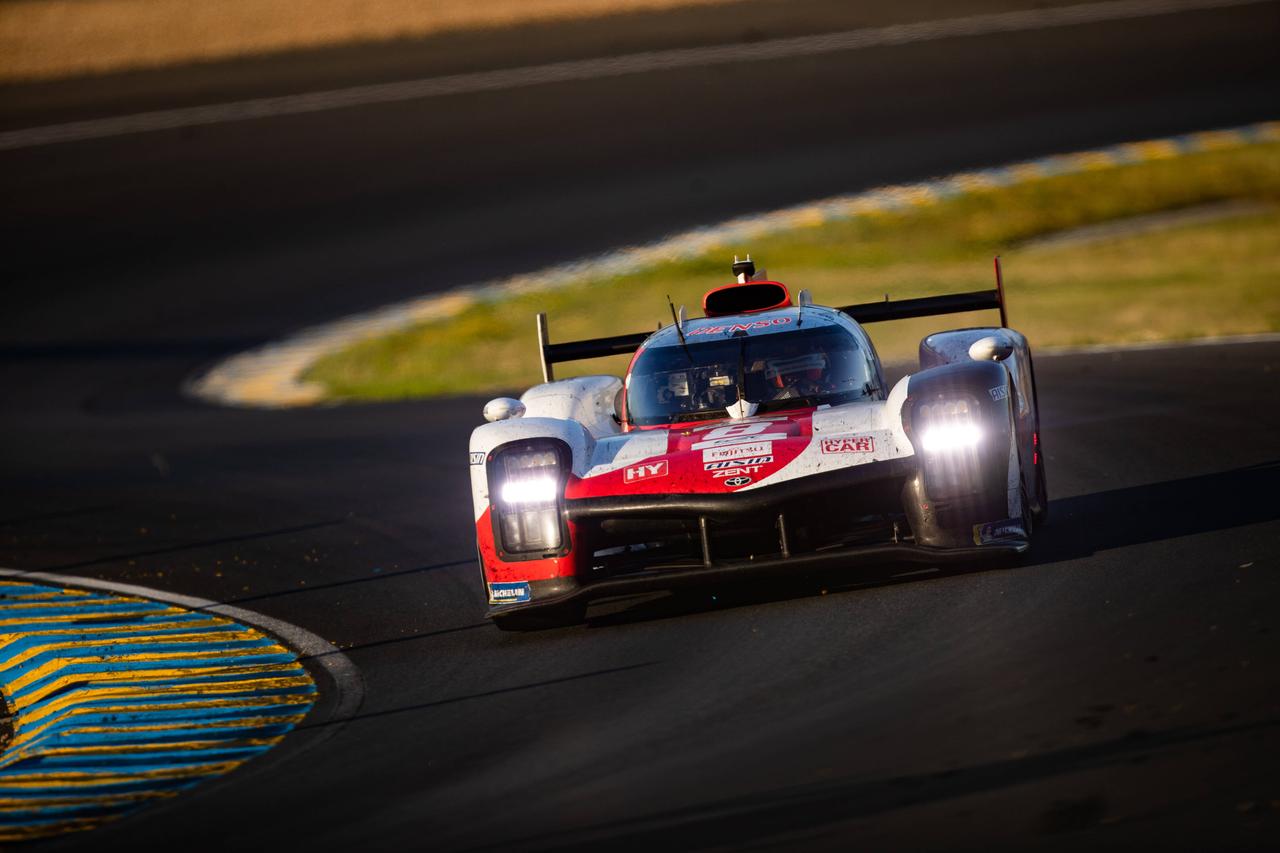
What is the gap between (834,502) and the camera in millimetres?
8922

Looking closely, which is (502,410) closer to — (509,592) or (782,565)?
(509,592)

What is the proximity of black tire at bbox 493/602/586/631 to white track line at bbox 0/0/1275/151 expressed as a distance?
2605 centimetres

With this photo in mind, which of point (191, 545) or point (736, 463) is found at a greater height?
point (736, 463)

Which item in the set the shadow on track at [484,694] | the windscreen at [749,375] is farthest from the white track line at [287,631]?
the windscreen at [749,375]

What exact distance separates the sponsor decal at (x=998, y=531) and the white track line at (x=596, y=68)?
2632cm

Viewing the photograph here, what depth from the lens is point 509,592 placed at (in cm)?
923

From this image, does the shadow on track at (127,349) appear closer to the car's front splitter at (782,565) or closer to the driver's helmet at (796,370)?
the driver's helmet at (796,370)

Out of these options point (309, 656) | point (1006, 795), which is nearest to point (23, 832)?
point (309, 656)

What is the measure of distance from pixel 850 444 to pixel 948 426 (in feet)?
1.58

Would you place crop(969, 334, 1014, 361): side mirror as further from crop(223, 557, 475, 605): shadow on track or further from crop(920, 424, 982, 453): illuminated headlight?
crop(223, 557, 475, 605): shadow on track

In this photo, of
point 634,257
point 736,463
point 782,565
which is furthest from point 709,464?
point 634,257

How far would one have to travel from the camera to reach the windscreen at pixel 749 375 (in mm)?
10367

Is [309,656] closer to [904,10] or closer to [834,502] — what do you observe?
[834,502]

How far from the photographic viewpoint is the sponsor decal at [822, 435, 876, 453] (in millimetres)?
8945
